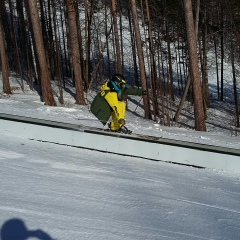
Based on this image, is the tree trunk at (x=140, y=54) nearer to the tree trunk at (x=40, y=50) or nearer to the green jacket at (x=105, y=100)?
the tree trunk at (x=40, y=50)

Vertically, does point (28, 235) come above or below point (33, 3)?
below

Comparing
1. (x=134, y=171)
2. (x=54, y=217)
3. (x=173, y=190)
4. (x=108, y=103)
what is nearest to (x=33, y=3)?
(x=108, y=103)

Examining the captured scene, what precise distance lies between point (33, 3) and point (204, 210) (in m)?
14.6

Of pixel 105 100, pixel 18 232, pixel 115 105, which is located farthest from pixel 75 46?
pixel 18 232

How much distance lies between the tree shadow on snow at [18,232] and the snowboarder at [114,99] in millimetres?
5363

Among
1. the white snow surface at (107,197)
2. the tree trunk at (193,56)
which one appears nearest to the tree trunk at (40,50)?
the tree trunk at (193,56)

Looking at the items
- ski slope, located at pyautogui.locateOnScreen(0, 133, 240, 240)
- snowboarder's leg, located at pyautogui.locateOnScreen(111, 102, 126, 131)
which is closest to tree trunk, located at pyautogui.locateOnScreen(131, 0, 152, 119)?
snowboarder's leg, located at pyautogui.locateOnScreen(111, 102, 126, 131)

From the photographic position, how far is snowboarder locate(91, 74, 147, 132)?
9703 millimetres

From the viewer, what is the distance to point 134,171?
8.37m

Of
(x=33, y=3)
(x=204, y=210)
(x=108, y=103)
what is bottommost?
(x=204, y=210)

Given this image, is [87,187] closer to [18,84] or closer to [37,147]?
[37,147]

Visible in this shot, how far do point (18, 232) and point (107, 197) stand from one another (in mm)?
1871

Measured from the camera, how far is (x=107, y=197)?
6176 millimetres

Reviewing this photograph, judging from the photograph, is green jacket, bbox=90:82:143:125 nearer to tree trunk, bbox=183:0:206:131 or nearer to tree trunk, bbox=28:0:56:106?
tree trunk, bbox=183:0:206:131
